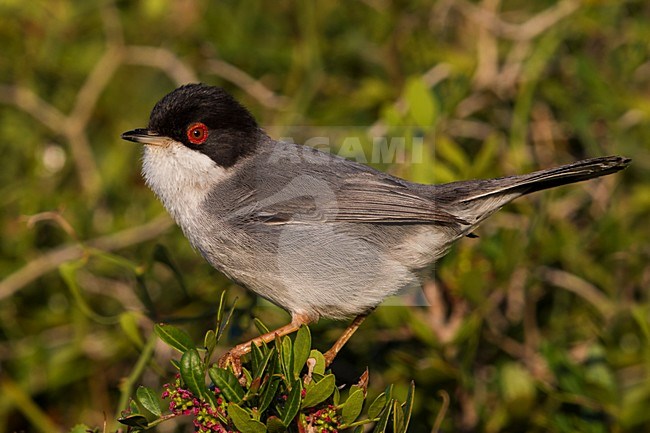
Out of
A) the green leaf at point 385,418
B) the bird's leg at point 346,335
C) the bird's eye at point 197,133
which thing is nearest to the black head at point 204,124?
the bird's eye at point 197,133

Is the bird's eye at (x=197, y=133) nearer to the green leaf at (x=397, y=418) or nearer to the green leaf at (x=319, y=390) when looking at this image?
the green leaf at (x=319, y=390)

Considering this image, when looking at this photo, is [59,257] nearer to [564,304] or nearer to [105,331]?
[105,331]

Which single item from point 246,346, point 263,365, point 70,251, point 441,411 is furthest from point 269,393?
point 70,251

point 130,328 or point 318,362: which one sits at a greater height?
point 318,362

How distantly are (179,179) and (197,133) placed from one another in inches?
9.0

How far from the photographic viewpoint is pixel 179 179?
→ 13.0ft

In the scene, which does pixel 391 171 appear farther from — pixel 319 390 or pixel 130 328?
pixel 319 390

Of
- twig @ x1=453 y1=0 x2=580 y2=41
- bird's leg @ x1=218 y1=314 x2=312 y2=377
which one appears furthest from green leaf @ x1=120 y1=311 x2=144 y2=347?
twig @ x1=453 y1=0 x2=580 y2=41

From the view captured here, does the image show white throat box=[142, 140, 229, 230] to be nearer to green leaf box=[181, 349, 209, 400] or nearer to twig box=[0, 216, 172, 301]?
twig box=[0, 216, 172, 301]

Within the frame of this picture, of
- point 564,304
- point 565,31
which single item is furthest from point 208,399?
point 565,31

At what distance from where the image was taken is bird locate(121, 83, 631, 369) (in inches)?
149

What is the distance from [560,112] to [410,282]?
81.1 inches

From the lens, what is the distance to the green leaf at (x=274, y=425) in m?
2.62

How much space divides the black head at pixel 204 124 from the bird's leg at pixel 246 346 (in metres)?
0.83
